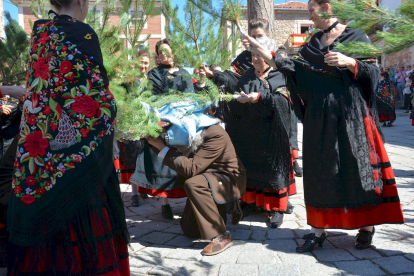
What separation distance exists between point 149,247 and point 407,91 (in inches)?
633

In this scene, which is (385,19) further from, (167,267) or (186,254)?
(186,254)

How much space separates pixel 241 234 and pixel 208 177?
0.70m

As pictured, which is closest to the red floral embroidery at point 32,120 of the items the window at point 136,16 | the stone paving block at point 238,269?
the window at point 136,16

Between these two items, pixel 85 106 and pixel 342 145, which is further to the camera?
pixel 342 145

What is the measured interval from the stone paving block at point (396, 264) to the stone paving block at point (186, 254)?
1.33 m

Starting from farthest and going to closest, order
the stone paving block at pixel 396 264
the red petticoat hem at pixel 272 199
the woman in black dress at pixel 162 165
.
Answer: the woman in black dress at pixel 162 165 → the red petticoat hem at pixel 272 199 → the stone paving block at pixel 396 264

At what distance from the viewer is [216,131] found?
345 centimetres

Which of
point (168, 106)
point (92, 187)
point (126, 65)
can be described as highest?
point (126, 65)

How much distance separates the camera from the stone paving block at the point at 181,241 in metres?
3.46

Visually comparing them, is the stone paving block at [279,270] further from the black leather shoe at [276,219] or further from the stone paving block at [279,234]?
the black leather shoe at [276,219]

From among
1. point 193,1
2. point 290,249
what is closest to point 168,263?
point 290,249

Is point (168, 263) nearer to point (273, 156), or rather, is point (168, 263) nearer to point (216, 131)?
point (216, 131)

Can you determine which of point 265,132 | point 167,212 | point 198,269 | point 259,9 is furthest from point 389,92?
point 198,269

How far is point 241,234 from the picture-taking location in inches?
145
